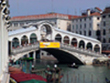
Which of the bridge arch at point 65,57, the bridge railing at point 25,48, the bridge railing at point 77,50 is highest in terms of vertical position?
the bridge railing at point 25,48

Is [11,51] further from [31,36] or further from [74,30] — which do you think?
[74,30]

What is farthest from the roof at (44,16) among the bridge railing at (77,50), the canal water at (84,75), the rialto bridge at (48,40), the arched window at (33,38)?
the canal water at (84,75)

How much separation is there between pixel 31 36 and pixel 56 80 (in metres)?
13.0

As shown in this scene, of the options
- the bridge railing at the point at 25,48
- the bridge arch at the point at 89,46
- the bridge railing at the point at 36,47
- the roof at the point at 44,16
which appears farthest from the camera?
the roof at the point at 44,16

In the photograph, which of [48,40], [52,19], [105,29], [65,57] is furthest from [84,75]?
[52,19]

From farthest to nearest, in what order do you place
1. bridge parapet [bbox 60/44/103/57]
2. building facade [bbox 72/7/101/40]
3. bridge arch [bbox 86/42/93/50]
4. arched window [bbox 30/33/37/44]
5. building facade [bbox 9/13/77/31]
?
building facade [bbox 9/13/77/31] → building facade [bbox 72/7/101/40] → bridge arch [bbox 86/42/93/50] → arched window [bbox 30/33/37/44] → bridge parapet [bbox 60/44/103/57]

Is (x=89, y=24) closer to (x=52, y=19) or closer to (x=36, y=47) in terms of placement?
(x=52, y=19)

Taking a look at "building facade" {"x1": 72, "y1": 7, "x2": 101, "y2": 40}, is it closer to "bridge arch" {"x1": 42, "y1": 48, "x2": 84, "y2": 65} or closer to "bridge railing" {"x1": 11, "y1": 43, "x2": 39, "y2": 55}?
"bridge arch" {"x1": 42, "y1": 48, "x2": 84, "y2": 65}

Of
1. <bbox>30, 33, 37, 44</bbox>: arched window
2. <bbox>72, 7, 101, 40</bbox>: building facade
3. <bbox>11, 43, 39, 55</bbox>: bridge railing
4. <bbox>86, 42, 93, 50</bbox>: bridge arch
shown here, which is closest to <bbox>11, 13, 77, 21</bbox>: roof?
<bbox>72, 7, 101, 40</bbox>: building facade

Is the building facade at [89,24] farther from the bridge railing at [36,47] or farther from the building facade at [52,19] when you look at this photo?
the bridge railing at [36,47]

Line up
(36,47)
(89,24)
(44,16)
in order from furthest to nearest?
(44,16)
(89,24)
(36,47)

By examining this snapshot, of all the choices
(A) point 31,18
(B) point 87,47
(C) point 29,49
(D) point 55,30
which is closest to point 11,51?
(C) point 29,49

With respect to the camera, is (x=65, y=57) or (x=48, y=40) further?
(x=65, y=57)

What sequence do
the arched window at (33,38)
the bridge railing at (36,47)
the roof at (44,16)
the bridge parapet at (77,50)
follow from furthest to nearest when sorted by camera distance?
the roof at (44,16) → the arched window at (33,38) → the bridge parapet at (77,50) → the bridge railing at (36,47)
